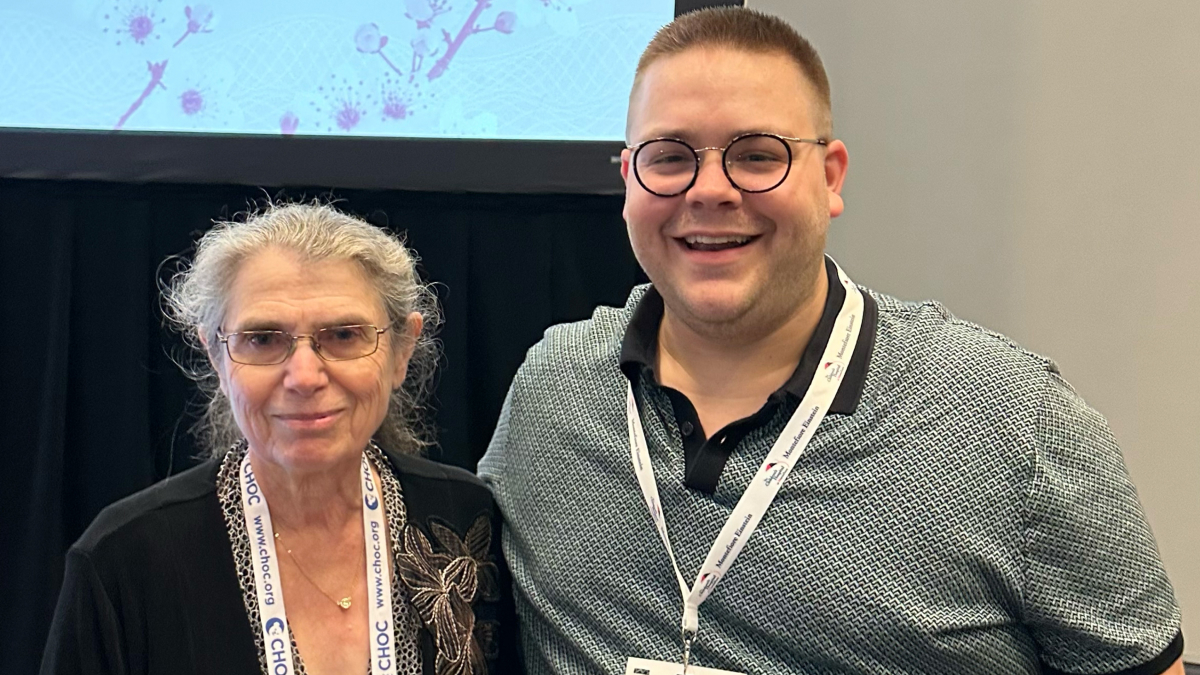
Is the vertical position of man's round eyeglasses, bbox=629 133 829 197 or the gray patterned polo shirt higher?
man's round eyeglasses, bbox=629 133 829 197

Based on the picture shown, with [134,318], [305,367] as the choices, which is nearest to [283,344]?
[305,367]

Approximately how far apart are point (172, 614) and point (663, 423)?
82 centimetres

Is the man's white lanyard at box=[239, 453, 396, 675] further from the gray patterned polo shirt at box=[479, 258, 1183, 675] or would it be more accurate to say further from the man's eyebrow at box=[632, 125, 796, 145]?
the man's eyebrow at box=[632, 125, 796, 145]

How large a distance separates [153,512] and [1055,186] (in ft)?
6.98

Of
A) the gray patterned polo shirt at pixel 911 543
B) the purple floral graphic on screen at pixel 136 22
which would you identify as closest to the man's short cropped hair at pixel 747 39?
the gray patterned polo shirt at pixel 911 543

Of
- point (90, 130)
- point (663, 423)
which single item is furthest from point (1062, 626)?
point (90, 130)

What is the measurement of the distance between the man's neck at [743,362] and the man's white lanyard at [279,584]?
0.57 m

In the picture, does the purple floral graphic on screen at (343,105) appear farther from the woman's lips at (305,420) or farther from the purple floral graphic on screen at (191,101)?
the woman's lips at (305,420)

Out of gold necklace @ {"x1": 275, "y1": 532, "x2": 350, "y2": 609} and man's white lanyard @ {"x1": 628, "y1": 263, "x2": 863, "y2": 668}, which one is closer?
man's white lanyard @ {"x1": 628, "y1": 263, "x2": 863, "y2": 668}

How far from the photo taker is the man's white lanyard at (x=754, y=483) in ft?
4.90

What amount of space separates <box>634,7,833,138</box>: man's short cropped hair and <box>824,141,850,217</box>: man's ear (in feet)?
0.09

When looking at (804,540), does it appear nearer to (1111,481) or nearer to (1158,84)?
(1111,481)

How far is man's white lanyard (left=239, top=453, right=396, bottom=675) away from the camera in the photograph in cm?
153

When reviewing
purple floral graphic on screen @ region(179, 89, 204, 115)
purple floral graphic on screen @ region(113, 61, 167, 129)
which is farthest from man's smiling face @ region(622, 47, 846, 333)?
purple floral graphic on screen @ region(113, 61, 167, 129)
